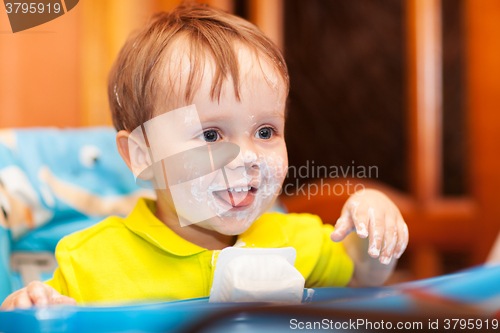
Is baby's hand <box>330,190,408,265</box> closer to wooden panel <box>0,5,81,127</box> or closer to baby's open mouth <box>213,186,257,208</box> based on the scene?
baby's open mouth <box>213,186,257,208</box>

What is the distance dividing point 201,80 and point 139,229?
0.53ft

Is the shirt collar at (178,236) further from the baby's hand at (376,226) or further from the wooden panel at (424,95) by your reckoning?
the wooden panel at (424,95)

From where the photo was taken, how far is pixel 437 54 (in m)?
1.01

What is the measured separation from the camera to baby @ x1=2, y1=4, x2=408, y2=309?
341mm

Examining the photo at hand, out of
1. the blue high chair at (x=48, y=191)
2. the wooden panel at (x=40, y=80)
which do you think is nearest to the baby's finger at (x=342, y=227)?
the blue high chair at (x=48, y=191)

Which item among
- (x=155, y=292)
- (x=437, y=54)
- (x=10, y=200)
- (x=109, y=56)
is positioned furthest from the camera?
(x=437, y=54)

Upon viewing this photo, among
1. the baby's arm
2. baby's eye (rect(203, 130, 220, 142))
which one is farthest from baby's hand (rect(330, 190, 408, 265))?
baby's eye (rect(203, 130, 220, 142))

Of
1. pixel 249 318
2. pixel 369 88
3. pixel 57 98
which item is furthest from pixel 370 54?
pixel 249 318

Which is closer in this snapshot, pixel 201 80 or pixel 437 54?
pixel 201 80

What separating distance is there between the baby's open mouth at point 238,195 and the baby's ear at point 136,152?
76 mm

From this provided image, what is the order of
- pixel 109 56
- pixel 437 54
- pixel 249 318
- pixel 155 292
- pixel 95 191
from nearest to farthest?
pixel 249 318
pixel 155 292
pixel 95 191
pixel 109 56
pixel 437 54

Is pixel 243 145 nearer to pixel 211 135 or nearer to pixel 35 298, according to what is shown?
pixel 211 135

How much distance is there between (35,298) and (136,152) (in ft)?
0.46

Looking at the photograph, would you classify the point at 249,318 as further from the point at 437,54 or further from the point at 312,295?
the point at 437,54
